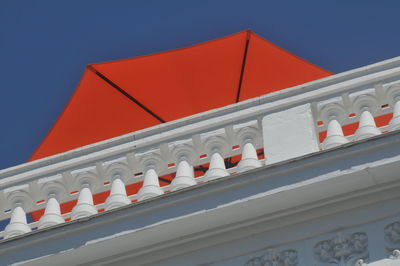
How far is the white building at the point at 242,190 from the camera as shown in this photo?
9.31 metres

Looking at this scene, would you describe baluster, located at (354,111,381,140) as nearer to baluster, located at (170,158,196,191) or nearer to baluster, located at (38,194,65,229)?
baluster, located at (170,158,196,191)

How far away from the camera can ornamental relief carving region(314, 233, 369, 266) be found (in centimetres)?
905

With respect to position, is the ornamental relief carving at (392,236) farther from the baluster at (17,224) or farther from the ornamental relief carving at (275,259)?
the baluster at (17,224)

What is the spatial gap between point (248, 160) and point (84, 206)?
1.46 m

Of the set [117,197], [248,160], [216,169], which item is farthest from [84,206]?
[248,160]

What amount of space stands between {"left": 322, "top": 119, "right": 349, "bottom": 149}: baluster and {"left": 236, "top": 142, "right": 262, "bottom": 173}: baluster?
0.58 metres

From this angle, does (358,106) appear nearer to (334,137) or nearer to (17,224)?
(334,137)

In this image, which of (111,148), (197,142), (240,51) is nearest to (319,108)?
(197,142)

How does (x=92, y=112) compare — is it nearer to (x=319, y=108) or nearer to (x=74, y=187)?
(x=74, y=187)

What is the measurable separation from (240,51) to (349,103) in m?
4.50

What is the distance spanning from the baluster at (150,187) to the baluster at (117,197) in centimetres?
14

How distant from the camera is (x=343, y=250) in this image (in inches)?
359

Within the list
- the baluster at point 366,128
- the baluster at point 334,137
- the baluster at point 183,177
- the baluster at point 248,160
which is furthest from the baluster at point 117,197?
the baluster at point 366,128

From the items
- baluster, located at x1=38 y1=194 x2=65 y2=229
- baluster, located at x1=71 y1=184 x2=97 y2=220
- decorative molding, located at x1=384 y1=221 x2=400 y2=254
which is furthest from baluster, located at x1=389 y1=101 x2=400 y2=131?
baluster, located at x1=38 y1=194 x2=65 y2=229
